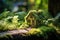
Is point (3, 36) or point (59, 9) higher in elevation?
point (59, 9)

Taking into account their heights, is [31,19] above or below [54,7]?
below

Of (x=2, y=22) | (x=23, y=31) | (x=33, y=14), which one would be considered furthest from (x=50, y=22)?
(x=2, y=22)

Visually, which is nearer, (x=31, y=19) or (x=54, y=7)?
(x=31, y=19)

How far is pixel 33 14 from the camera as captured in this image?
11.2 ft

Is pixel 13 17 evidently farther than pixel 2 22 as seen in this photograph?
Yes

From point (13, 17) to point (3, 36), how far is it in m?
0.75

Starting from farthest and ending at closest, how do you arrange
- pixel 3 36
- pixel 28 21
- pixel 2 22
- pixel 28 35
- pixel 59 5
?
pixel 59 5 → pixel 28 21 → pixel 2 22 → pixel 28 35 → pixel 3 36

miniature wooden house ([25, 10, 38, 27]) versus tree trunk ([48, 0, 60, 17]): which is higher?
tree trunk ([48, 0, 60, 17])

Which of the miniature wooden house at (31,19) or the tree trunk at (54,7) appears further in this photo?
the tree trunk at (54,7)

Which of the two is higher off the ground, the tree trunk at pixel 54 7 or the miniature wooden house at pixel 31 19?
the tree trunk at pixel 54 7

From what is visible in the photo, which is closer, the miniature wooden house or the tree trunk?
the miniature wooden house

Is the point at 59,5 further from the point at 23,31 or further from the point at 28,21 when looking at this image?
the point at 23,31

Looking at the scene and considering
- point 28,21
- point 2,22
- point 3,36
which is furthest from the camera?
point 28,21

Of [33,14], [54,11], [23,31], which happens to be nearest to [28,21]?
[33,14]
